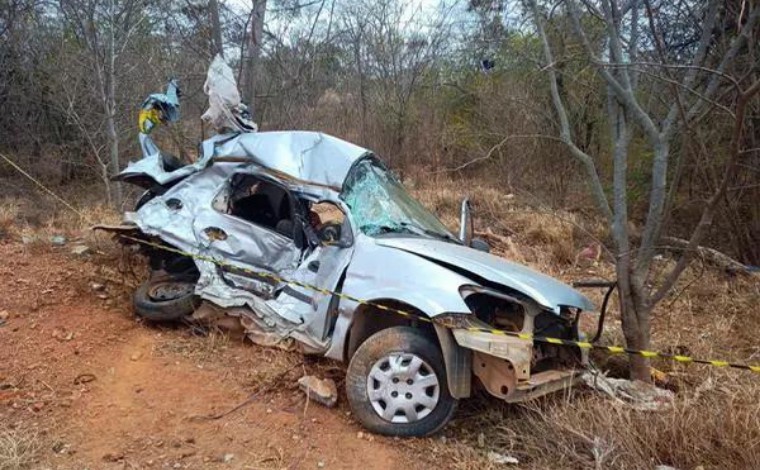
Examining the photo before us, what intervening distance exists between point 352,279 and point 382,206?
2.90 ft

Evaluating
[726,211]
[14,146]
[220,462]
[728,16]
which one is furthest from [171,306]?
[14,146]

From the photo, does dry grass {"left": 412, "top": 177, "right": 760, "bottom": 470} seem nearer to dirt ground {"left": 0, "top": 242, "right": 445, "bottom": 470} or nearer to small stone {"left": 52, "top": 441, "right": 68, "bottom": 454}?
dirt ground {"left": 0, "top": 242, "right": 445, "bottom": 470}

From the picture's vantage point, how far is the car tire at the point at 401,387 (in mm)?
3574

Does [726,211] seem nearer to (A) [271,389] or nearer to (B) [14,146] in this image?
(A) [271,389]

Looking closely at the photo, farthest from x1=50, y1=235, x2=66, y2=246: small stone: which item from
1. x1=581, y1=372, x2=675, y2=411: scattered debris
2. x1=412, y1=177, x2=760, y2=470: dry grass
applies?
x1=581, y1=372, x2=675, y2=411: scattered debris

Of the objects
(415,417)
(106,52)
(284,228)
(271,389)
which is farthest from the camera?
(106,52)

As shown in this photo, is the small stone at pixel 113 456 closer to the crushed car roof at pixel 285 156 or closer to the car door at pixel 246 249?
the car door at pixel 246 249

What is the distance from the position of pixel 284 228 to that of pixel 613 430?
9.51ft

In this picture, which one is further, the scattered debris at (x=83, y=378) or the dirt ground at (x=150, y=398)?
the scattered debris at (x=83, y=378)

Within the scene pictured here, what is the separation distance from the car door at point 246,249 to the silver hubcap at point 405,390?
133 cm

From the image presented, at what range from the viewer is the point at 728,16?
5.34 m

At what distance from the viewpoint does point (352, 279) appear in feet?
13.1

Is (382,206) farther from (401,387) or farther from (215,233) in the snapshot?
(401,387)

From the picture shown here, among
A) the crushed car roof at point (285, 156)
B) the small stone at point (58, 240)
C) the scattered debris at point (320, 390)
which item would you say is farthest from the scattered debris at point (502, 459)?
the small stone at point (58, 240)
